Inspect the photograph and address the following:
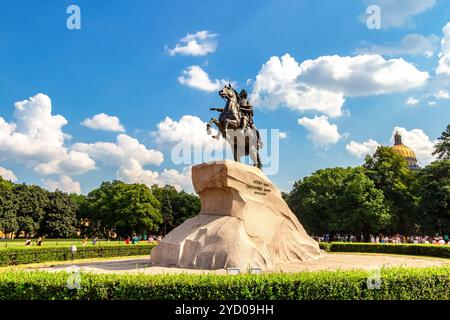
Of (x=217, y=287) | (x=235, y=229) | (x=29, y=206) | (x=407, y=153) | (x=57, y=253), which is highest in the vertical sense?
(x=407, y=153)

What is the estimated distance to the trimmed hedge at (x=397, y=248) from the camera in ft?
93.0

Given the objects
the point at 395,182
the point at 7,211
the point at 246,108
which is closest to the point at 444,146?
the point at 395,182

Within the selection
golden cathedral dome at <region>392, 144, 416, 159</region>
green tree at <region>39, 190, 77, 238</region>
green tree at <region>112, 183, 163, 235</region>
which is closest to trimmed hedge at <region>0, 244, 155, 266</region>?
green tree at <region>112, 183, 163, 235</region>

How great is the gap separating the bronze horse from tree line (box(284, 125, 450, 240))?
1046 inches

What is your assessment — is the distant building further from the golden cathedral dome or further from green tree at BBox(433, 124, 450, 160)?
green tree at BBox(433, 124, 450, 160)

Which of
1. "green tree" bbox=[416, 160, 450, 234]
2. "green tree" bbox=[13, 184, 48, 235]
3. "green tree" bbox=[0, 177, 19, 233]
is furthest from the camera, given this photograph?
"green tree" bbox=[13, 184, 48, 235]

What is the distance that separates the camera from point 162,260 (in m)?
17.8

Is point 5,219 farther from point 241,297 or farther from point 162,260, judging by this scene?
point 241,297

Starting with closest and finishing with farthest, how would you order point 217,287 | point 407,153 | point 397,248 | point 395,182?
point 217,287 → point 397,248 → point 395,182 → point 407,153

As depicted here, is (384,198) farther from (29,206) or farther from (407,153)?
(407,153)

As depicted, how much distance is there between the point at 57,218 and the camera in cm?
7344

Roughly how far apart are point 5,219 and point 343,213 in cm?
4900

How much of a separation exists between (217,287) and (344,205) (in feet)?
133

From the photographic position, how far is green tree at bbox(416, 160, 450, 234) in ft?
138
